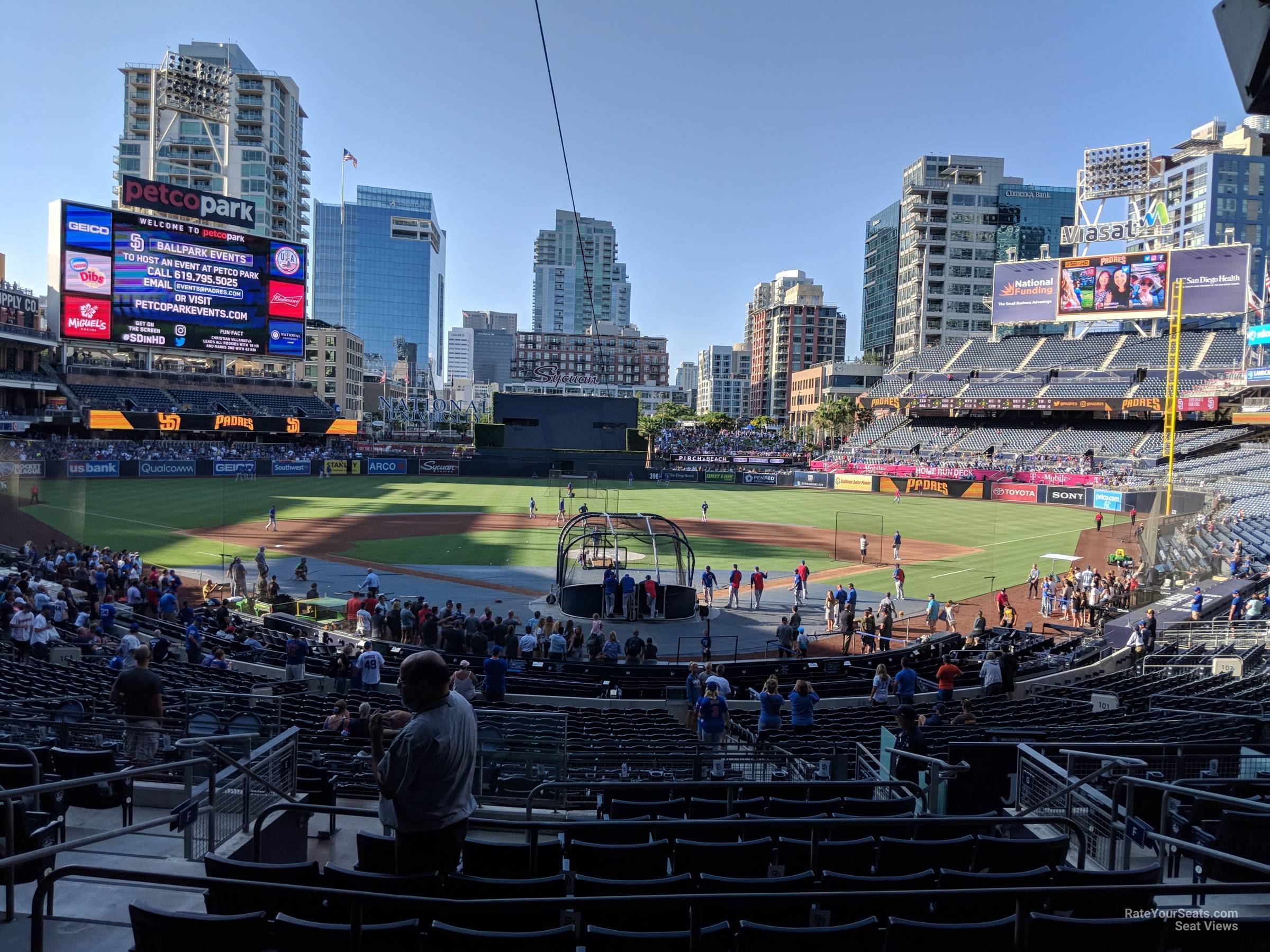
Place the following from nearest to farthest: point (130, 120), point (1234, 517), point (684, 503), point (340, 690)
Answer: point (340, 690) → point (1234, 517) → point (684, 503) → point (130, 120)

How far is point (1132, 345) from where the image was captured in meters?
79.8

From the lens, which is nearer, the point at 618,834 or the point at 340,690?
the point at 618,834

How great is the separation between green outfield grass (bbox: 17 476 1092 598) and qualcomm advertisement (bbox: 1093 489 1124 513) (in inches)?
84.9

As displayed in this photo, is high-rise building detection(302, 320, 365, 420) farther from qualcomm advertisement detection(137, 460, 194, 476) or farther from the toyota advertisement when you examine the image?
the toyota advertisement

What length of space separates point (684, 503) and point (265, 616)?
38.5 m

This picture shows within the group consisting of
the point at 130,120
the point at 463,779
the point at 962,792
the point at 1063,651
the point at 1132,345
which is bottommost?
the point at 1063,651

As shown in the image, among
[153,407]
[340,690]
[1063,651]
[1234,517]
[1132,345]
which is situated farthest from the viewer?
[1132,345]

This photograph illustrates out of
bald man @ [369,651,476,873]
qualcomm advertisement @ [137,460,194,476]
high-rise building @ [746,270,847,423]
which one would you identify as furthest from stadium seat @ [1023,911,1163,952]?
high-rise building @ [746,270,847,423]

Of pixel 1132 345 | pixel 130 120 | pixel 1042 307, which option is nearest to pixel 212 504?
pixel 1042 307

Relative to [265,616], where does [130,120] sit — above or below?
above

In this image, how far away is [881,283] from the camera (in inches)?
6521

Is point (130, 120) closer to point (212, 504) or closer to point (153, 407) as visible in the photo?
point (153, 407)

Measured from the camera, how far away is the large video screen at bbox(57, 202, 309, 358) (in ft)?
191

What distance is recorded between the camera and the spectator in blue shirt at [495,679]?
558 inches
